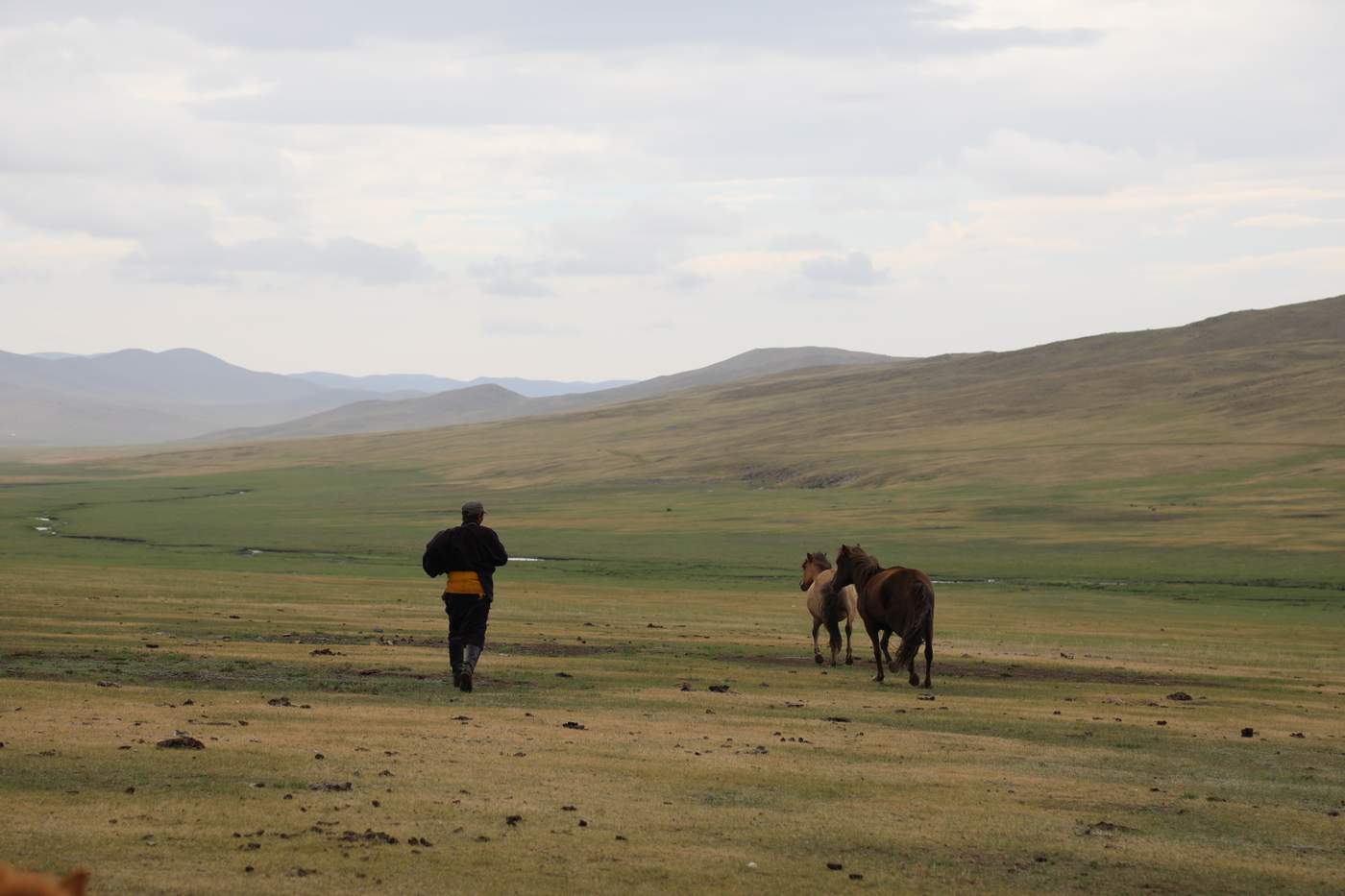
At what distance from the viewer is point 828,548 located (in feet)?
236

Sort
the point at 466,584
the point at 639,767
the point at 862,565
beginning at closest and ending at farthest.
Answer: the point at 639,767 < the point at 466,584 < the point at 862,565

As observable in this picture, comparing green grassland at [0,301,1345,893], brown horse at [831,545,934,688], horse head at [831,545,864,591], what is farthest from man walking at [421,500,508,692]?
horse head at [831,545,864,591]

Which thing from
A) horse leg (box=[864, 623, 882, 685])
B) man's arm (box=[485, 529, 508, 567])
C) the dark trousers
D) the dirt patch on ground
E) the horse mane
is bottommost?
the dirt patch on ground

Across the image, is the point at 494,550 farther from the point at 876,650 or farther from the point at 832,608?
the point at 832,608

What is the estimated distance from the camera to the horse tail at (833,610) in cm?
2486

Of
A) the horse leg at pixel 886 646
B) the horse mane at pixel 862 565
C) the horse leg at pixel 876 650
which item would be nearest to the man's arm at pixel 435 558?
the horse leg at pixel 876 650

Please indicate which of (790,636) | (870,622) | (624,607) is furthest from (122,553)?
(870,622)

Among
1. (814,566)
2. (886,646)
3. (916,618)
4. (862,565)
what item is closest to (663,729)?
(916,618)

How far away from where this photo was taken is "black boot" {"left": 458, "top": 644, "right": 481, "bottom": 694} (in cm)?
1870

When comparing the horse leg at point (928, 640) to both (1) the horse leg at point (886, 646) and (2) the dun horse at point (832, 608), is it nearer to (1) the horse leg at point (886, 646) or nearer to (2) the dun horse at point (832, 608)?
(1) the horse leg at point (886, 646)

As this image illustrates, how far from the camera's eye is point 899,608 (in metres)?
22.3

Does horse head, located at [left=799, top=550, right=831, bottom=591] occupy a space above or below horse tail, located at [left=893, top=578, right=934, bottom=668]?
above

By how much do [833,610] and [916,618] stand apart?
310cm

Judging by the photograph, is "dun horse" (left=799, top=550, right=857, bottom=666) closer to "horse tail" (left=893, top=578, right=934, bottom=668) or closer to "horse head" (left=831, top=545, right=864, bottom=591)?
"horse head" (left=831, top=545, right=864, bottom=591)
